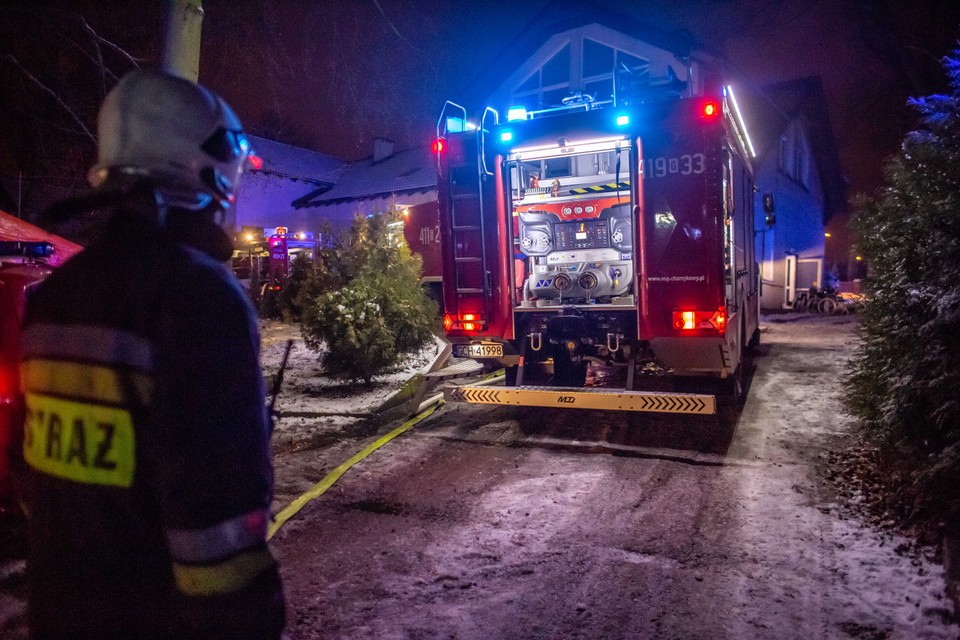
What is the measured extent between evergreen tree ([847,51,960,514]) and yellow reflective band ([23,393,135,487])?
431 cm

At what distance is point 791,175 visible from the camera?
1040 inches

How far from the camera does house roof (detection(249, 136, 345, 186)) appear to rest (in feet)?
108

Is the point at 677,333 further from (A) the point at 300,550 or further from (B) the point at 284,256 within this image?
(B) the point at 284,256

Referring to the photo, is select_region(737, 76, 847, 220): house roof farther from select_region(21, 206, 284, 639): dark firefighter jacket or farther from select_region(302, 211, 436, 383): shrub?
select_region(21, 206, 284, 639): dark firefighter jacket

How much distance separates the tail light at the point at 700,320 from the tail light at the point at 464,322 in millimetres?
2072

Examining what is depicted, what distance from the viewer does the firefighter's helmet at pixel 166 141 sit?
1.55m

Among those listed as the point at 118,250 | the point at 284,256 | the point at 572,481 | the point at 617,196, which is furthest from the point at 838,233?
the point at 118,250

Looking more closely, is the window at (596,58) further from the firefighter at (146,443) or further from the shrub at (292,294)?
the firefighter at (146,443)

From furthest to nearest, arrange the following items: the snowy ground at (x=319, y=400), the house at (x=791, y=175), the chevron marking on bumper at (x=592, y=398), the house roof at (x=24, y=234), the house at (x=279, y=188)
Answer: the house at (x=279, y=188) → the house at (x=791, y=175) → the snowy ground at (x=319, y=400) → the house roof at (x=24, y=234) → the chevron marking on bumper at (x=592, y=398)

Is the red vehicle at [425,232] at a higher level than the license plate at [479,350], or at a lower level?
higher

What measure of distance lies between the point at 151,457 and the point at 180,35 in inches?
203

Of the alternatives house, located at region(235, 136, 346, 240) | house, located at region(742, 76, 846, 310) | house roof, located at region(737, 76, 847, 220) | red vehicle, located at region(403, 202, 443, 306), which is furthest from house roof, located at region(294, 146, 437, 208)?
house, located at region(742, 76, 846, 310)

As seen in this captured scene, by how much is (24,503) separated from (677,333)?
18.8 feet

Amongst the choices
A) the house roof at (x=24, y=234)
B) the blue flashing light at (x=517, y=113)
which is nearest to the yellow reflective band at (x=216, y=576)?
the house roof at (x=24, y=234)
